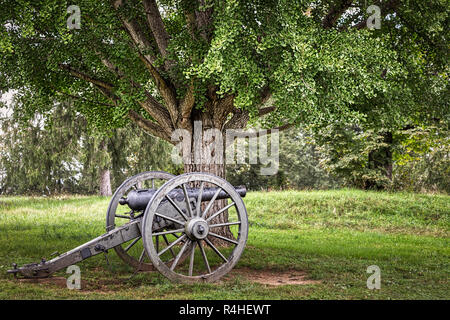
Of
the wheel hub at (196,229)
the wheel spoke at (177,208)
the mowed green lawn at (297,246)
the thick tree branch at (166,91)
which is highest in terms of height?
the thick tree branch at (166,91)

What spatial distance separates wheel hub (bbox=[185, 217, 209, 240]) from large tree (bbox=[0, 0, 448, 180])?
7.28ft

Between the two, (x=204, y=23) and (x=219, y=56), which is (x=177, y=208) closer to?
(x=219, y=56)

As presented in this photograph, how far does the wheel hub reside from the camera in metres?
6.71

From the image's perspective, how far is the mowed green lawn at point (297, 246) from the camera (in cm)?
670

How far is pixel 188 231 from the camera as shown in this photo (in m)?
6.75

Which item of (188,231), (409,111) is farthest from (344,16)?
(188,231)

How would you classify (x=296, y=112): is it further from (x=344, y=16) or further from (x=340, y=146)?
(x=340, y=146)

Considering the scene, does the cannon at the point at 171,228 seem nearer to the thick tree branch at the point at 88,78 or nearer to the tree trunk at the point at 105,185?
the thick tree branch at the point at 88,78

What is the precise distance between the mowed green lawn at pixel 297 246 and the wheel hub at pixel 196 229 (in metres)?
0.70

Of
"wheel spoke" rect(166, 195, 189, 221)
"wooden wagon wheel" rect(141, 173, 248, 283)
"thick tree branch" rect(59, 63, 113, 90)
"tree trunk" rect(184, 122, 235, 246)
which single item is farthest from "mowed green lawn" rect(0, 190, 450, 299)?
"thick tree branch" rect(59, 63, 113, 90)

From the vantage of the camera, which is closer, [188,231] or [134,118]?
[188,231]

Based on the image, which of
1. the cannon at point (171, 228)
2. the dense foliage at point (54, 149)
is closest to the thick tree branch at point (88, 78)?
the cannon at point (171, 228)

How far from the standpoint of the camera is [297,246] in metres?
11.3

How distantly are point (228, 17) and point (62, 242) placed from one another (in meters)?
6.64
